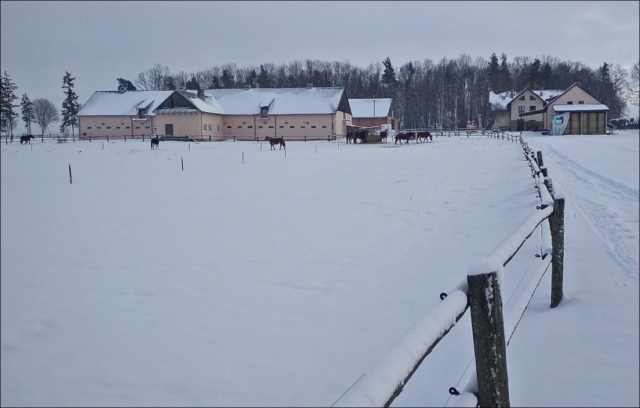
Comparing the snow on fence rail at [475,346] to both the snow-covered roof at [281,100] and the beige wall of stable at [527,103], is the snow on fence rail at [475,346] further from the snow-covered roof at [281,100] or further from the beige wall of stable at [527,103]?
the beige wall of stable at [527,103]

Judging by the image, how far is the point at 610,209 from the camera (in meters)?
10.7

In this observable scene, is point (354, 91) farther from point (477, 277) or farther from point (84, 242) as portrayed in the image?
point (477, 277)

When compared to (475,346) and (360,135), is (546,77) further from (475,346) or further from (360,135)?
(475,346)

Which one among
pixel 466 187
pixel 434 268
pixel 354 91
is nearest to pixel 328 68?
pixel 354 91

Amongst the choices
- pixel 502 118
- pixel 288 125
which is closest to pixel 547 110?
pixel 502 118

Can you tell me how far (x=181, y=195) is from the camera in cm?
1592

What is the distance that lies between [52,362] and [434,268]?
18.6 ft

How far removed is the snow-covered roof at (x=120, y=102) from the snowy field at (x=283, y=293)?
43919 millimetres

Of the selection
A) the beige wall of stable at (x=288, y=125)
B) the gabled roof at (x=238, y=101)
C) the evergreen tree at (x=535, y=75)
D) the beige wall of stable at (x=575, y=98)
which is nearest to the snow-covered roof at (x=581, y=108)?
the beige wall of stable at (x=575, y=98)

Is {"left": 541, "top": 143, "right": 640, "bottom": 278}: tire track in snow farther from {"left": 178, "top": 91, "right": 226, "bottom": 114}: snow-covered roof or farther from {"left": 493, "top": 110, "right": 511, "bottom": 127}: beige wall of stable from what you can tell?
{"left": 493, "top": 110, "right": 511, "bottom": 127}: beige wall of stable

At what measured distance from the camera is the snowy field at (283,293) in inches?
191

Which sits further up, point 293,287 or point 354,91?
point 354,91

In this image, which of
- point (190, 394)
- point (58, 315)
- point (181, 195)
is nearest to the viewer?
point (190, 394)

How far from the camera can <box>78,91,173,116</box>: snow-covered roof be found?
186 ft
